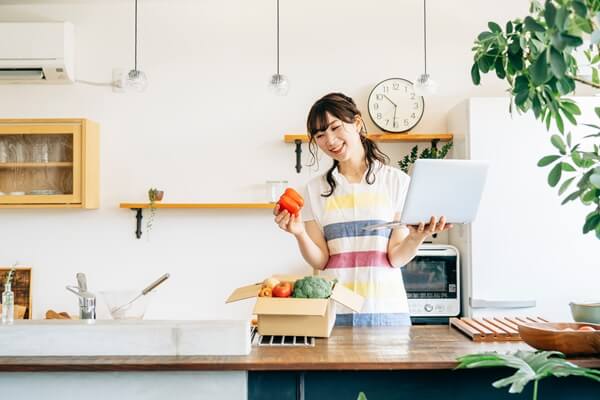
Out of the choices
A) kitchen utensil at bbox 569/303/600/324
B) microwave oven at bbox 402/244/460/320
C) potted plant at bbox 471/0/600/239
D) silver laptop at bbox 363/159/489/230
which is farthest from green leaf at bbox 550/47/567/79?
microwave oven at bbox 402/244/460/320

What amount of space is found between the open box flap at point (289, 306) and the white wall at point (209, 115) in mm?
1931

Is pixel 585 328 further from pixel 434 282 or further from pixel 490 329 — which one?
pixel 434 282

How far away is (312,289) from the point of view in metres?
1.83

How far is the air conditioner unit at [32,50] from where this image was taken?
11.8 ft

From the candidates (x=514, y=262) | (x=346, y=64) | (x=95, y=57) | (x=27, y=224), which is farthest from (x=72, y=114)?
(x=514, y=262)

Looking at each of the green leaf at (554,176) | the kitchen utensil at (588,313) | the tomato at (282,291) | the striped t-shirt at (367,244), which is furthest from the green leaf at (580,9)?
the striped t-shirt at (367,244)

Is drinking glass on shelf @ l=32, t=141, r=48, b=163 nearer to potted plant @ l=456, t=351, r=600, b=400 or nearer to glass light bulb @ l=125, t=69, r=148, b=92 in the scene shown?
glass light bulb @ l=125, t=69, r=148, b=92

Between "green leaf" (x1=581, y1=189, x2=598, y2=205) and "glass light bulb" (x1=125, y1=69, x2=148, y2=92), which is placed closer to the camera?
"green leaf" (x1=581, y1=189, x2=598, y2=205)

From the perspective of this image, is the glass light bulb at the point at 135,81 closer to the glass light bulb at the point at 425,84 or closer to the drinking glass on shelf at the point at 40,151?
the drinking glass on shelf at the point at 40,151

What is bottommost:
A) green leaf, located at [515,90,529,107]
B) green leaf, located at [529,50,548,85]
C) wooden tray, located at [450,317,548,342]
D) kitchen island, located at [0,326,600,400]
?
kitchen island, located at [0,326,600,400]

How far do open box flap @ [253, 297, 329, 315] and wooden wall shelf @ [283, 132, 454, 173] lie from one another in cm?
192

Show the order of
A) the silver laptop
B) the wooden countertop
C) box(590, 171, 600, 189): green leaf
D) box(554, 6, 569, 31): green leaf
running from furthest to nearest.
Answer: the silver laptop
the wooden countertop
box(590, 171, 600, 189): green leaf
box(554, 6, 569, 31): green leaf

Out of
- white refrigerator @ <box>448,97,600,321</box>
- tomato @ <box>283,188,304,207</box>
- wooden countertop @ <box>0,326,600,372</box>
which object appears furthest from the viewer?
white refrigerator @ <box>448,97,600,321</box>

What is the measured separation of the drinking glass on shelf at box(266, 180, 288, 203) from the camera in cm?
365
